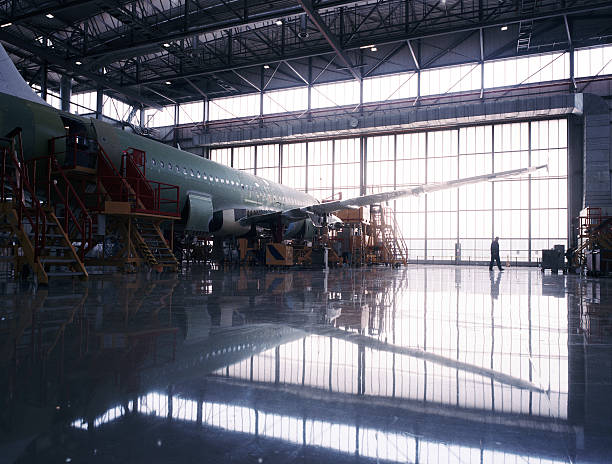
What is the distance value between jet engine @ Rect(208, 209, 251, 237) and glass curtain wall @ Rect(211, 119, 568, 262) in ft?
62.4

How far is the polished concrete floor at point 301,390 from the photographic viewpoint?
5.86ft

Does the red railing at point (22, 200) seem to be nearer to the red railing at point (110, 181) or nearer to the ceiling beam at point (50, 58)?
the red railing at point (110, 181)

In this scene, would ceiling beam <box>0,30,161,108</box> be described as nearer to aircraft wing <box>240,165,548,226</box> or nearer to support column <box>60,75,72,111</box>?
support column <box>60,75,72,111</box>

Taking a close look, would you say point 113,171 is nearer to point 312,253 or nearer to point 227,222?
point 227,222

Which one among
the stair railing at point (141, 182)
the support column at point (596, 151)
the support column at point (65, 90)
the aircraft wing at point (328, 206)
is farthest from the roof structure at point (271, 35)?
the stair railing at point (141, 182)

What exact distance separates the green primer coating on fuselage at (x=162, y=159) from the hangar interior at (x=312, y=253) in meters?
0.09

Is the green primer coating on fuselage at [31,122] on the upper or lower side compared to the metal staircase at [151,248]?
upper

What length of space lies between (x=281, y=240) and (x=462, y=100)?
67.8 feet

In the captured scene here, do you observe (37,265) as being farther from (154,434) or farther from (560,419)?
(560,419)

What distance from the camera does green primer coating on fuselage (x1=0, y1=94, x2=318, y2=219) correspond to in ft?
36.6

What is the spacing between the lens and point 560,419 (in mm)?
2088

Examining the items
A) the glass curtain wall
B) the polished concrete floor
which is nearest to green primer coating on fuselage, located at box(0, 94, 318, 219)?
the polished concrete floor

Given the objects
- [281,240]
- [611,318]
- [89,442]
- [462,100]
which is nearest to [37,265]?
[89,442]

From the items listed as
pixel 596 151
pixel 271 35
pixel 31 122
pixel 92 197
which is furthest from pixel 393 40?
pixel 31 122
